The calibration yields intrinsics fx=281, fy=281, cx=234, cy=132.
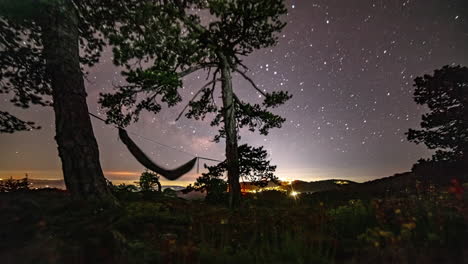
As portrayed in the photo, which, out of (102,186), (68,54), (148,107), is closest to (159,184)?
(148,107)

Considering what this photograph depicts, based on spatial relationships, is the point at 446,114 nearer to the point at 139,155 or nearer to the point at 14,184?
the point at 139,155

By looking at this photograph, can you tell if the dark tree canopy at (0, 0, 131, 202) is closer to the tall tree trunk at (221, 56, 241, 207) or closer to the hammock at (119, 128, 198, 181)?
the hammock at (119, 128, 198, 181)

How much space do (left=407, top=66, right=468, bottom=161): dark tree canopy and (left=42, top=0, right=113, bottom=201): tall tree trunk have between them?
13.7m

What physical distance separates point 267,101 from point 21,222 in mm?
8773

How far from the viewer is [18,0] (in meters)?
6.48

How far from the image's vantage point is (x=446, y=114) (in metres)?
12.8

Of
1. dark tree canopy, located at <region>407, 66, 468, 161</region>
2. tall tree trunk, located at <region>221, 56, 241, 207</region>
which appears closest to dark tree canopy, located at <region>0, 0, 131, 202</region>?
tall tree trunk, located at <region>221, 56, 241, 207</region>

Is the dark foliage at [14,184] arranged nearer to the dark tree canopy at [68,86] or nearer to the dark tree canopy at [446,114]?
the dark tree canopy at [68,86]

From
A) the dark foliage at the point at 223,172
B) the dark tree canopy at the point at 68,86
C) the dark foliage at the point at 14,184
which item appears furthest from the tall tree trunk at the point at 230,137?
the dark foliage at the point at 14,184

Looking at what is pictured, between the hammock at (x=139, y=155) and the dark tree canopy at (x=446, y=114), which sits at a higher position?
the dark tree canopy at (x=446, y=114)

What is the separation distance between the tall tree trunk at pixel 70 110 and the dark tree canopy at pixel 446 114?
13.7m

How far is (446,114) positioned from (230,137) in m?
10.0

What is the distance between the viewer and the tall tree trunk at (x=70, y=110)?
589 cm

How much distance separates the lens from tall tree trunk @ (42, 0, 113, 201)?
19.3ft
